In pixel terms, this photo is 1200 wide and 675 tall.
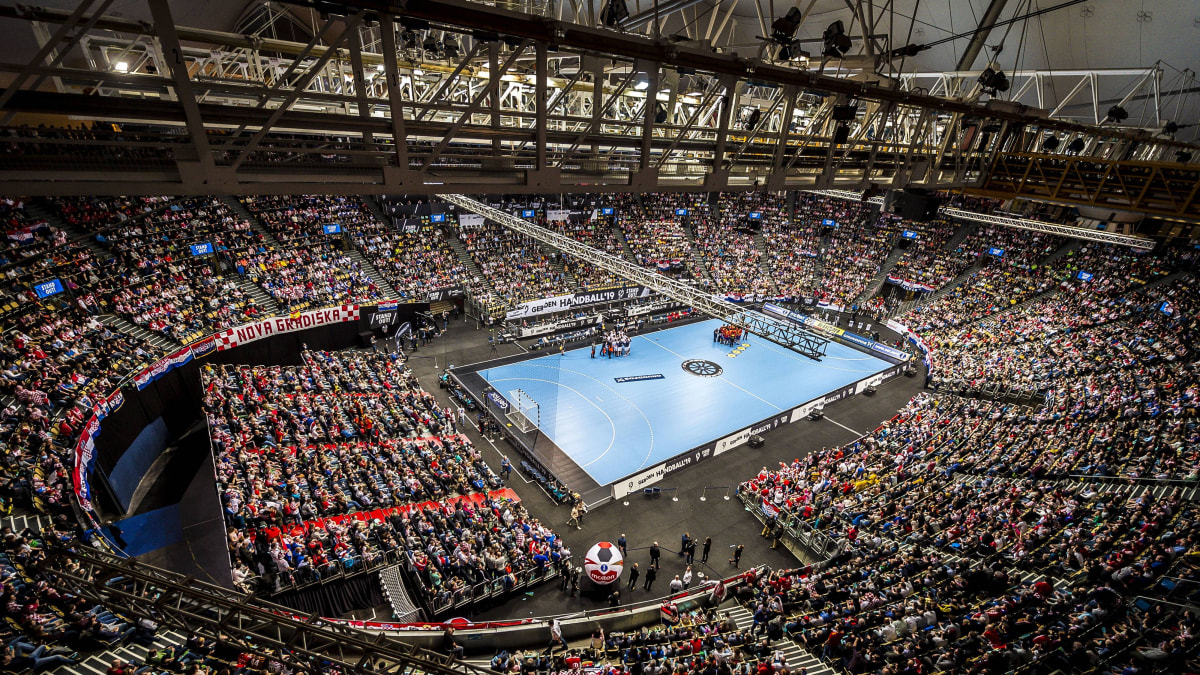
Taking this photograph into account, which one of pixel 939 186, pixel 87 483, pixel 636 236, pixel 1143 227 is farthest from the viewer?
pixel 636 236

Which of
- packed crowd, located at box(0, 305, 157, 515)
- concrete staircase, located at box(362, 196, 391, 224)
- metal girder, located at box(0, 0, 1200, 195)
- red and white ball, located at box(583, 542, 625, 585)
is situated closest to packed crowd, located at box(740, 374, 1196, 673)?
red and white ball, located at box(583, 542, 625, 585)

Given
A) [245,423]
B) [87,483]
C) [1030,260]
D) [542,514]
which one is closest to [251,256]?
[245,423]

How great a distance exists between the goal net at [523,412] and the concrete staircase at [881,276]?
89.8ft

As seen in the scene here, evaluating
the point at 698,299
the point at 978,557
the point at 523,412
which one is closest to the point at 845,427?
the point at 698,299

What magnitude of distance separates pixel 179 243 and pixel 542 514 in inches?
842

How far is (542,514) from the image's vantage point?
17891 mm

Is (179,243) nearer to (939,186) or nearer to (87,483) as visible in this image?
Answer: (87,483)

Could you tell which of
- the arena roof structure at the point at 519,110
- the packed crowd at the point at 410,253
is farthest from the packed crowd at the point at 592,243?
the arena roof structure at the point at 519,110

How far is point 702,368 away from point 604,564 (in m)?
17.6

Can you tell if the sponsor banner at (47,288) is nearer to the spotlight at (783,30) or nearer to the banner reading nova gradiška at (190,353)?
the banner reading nova gradiška at (190,353)

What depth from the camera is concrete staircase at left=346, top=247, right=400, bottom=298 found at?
30672 millimetres

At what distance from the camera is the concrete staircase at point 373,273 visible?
101 feet

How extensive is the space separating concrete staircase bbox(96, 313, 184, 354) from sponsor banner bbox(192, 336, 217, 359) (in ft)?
1.81

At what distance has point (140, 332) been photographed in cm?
2005
